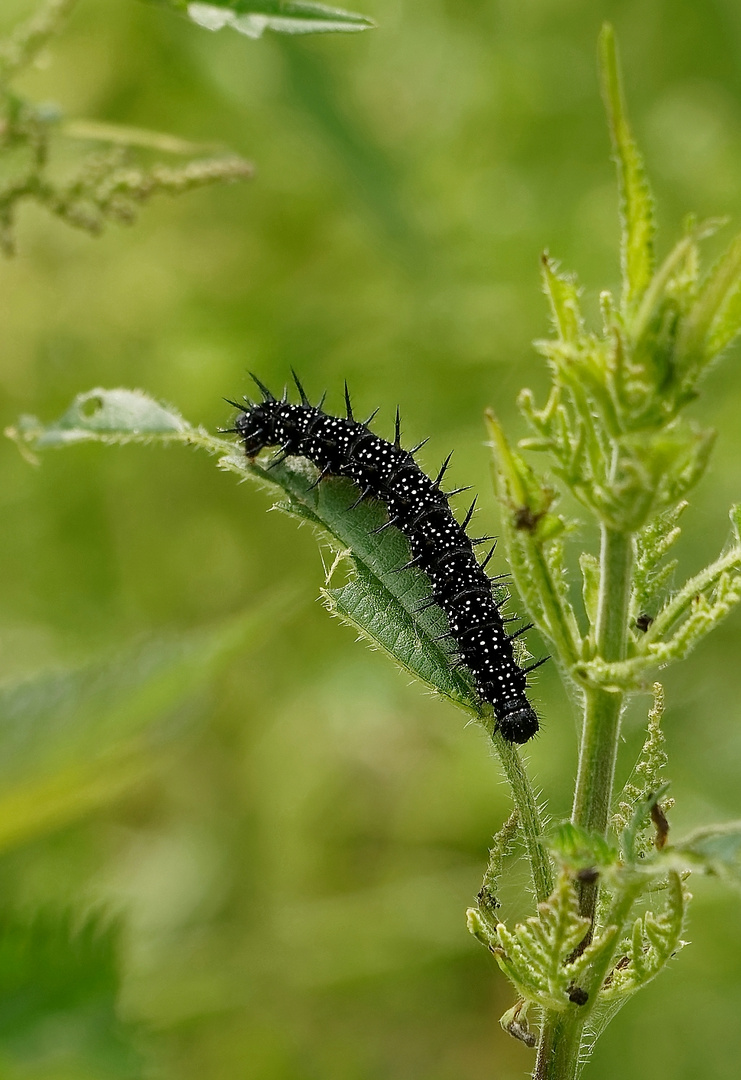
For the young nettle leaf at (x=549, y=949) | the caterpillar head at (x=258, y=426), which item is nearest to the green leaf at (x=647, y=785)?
the young nettle leaf at (x=549, y=949)

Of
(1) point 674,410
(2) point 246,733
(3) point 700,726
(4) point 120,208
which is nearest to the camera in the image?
(1) point 674,410

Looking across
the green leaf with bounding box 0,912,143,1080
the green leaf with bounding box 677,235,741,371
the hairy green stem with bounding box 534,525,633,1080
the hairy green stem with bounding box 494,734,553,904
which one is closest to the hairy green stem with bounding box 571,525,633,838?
the hairy green stem with bounding box 534,525,633,1080

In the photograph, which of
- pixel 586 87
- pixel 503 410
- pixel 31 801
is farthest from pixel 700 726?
pixel 31 801

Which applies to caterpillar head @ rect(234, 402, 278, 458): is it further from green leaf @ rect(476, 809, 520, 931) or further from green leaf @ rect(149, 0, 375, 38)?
green leaf @ rect(476, 809, 520, 931)

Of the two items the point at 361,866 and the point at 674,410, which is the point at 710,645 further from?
the point at 674,410

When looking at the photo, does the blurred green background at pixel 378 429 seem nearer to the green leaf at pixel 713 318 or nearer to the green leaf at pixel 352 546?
the green leaf at pixel 352 546

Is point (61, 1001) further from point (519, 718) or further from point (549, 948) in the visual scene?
point (549, 948)

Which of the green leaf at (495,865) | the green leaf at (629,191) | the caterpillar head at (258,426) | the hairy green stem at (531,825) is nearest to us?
the green leaf at (629,191)
